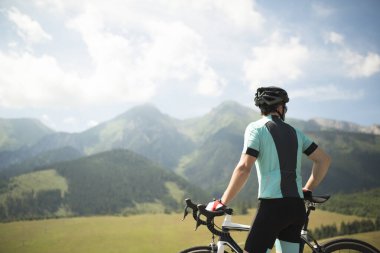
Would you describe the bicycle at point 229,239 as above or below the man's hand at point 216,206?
below

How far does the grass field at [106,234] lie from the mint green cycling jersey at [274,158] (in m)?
101

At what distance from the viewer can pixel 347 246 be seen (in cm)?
530

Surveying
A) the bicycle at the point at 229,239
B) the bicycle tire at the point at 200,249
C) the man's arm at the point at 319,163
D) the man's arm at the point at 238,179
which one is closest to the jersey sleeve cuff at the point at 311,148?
the man's arm at the point at 319,163

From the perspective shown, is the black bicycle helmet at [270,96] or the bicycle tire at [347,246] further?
the bicycle tire at [347,246]

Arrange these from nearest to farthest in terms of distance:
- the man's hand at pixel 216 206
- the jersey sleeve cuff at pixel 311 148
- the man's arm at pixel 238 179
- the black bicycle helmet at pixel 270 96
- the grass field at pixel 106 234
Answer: the man's arm at pixel 238 179 → the man's hand at pixel 216 206 → the black bicycle helmet at pixel 270 96 → the jersey sleeve cuff at pixel 311 148 → the grass field at pixel 106 234

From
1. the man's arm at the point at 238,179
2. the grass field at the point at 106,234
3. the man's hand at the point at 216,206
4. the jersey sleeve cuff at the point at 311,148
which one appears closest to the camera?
the man's arm at the point at 238,179

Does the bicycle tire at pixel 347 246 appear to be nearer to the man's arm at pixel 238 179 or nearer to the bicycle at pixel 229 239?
the bicycle at pixel 229 239

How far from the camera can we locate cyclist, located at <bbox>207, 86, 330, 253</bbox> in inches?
167

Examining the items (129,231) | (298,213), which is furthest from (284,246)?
(129,231)

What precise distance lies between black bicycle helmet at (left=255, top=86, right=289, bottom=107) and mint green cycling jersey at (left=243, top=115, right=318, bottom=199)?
38 cm

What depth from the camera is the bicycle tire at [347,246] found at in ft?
17.2

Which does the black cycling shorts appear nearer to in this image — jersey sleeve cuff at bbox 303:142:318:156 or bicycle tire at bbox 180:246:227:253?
bicycle tire at bbox 180:246:227:253

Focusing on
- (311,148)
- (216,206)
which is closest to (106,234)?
(311,148)

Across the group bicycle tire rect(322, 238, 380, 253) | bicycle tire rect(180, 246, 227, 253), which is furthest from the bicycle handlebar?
bicycle tire rect(322, 238, 380, 253)
